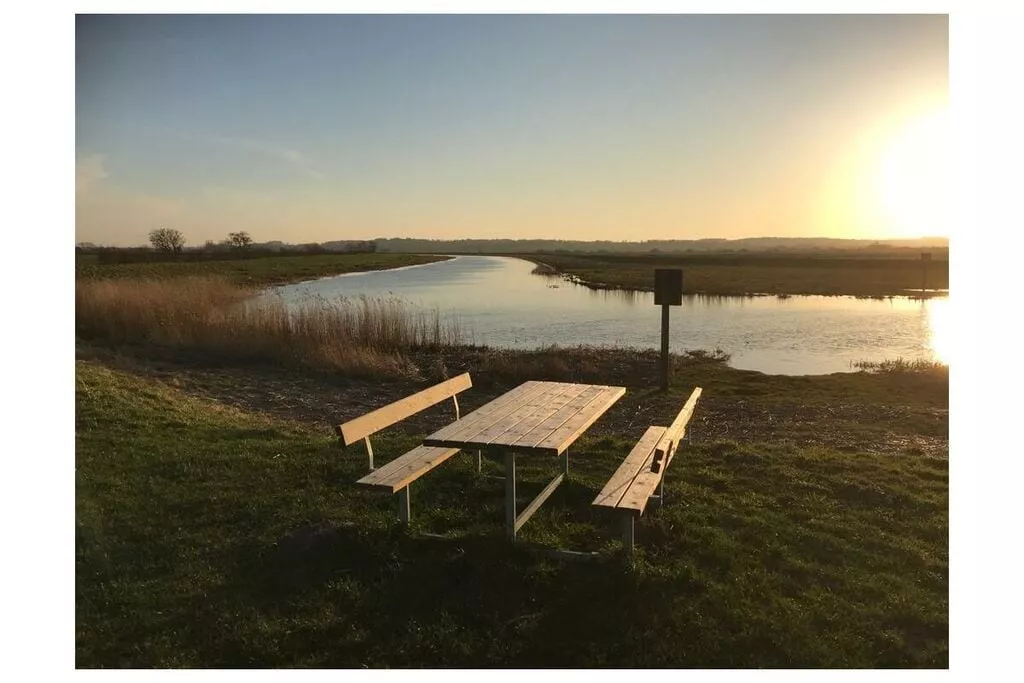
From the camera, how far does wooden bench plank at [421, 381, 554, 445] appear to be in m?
3.38

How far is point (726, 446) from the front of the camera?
561cm

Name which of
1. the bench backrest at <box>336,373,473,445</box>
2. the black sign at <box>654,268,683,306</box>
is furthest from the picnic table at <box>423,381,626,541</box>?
the black sign at <box>654,268,683,306</box>

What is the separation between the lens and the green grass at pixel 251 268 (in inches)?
554

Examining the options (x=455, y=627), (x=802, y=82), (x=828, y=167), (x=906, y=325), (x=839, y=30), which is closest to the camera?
(x=455, y=627)

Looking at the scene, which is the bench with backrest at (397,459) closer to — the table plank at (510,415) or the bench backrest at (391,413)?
the bench backrest at (391,413)

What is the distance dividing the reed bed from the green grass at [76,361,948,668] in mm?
4902

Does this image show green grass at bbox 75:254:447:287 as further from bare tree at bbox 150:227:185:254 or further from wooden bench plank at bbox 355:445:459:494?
wooden bench plank at bbox 355:445:459:494

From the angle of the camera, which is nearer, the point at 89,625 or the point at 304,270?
the point at 89,625

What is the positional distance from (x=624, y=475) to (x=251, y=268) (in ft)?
99.3

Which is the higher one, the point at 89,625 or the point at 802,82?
the point at 802,82
